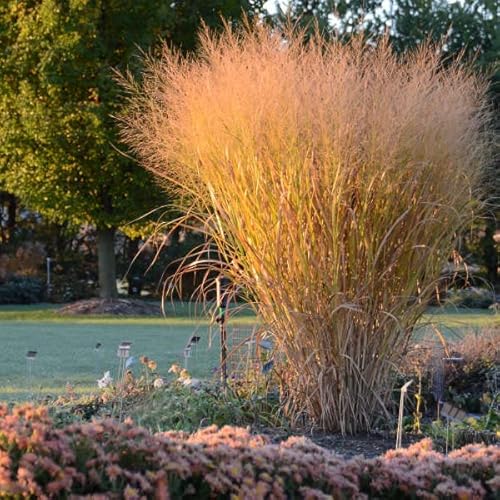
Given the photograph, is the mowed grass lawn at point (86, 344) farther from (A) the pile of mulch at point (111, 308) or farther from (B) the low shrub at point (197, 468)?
(B) the low shrub at point (197, 468)

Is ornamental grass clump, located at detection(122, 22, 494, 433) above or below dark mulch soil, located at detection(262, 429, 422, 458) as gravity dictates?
above

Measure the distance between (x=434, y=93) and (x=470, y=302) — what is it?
1680 cm

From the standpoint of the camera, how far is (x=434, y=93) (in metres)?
4.65

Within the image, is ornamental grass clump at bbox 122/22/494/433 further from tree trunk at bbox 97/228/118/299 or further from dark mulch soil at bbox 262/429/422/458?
tree trunk at bbox 97/228/118/299

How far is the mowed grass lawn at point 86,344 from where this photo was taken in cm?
809

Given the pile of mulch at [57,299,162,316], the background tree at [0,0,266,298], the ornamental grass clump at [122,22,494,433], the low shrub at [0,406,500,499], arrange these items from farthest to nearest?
the pile of mulch at [57,299,162,316] → the background tree at [0,0,266,298] → the ornamental grass clump at [122,22,494,433] → the low shrub at [0,406,500,499]

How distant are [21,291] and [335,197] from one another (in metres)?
18.0

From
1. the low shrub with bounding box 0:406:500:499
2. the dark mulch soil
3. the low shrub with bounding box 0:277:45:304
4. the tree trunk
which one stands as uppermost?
the tree trunk

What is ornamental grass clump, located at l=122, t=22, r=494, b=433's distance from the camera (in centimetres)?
445

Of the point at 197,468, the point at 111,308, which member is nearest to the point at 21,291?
the point at 111,308

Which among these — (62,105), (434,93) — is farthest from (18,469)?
(62,105)

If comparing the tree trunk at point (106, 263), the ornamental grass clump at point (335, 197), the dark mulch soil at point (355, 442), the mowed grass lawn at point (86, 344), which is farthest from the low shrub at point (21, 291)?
the dark mulch soil at point (355, 442)

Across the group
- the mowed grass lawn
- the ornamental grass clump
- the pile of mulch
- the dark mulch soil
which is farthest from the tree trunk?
the dark mulch soil

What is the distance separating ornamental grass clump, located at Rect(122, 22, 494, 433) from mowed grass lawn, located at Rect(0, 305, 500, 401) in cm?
56
